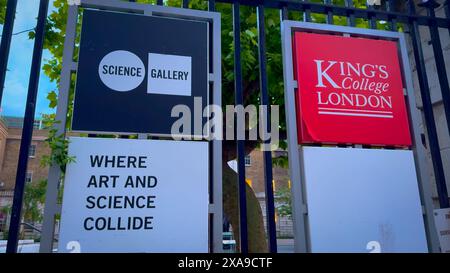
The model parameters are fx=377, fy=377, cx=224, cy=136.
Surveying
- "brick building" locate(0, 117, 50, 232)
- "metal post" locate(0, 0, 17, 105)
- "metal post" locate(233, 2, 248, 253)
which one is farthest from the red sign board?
"brick building" locate(0, 117, 50, 232)

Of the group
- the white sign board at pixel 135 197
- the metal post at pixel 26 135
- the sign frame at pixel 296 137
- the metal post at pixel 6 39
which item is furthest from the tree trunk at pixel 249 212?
the metal post at pixel 6 39

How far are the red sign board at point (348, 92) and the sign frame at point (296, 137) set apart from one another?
0.07 metres

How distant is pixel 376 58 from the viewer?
3.59 metres

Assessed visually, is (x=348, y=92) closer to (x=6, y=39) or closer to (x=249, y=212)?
(x=6, y=39)

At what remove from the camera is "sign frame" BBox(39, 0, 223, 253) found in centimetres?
262

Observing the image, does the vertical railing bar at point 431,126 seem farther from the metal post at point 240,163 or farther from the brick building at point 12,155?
the brick building at point 12,155

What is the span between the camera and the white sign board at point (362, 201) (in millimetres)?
2967

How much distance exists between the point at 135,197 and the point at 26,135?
2.89ft

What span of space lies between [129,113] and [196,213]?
93cm

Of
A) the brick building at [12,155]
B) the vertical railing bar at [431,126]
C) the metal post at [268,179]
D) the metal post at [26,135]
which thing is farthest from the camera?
the brick building at [12,155]

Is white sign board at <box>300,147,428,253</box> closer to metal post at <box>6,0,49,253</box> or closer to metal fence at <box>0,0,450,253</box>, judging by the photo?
metal fence at <box>0,0,450,253</box>

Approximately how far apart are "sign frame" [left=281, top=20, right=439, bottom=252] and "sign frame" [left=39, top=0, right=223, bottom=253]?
0.59m

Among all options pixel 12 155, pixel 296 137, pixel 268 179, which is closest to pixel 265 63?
pixel 296 137
